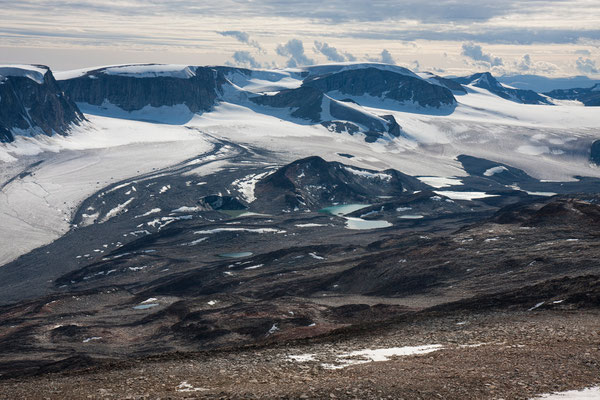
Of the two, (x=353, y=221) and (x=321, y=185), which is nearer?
(x=353, y=221)

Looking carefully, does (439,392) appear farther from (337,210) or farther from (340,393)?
Result: (337,210)

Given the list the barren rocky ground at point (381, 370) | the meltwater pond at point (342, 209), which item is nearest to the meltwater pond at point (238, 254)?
the meltwater pond at point (342, 209)

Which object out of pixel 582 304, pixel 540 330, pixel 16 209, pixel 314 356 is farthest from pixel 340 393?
pixel 16 209

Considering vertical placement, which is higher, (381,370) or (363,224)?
(381,370)

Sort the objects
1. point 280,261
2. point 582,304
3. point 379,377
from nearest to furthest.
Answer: point 379,377, point 582,304, point 280,261

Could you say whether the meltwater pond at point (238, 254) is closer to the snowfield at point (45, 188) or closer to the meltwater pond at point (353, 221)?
the meltwater pond at point (353, 221)

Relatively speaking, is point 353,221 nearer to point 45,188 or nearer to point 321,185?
point 321,185

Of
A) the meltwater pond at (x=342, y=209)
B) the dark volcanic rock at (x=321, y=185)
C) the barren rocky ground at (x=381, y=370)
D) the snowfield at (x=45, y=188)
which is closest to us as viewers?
the barren rocky ground at (x=381, y=370)

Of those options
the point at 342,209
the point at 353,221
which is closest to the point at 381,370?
the point at 353,221
